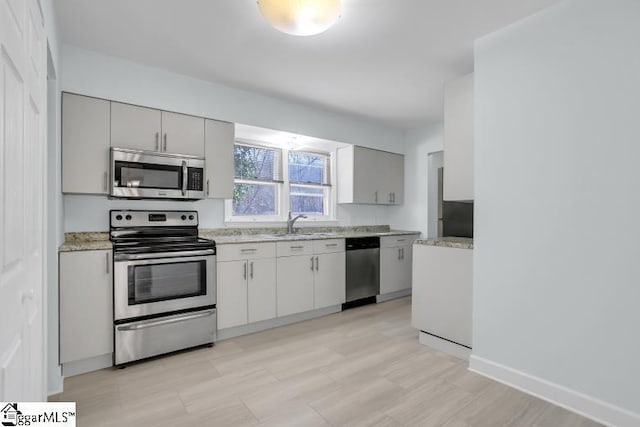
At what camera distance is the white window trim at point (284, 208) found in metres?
3.75

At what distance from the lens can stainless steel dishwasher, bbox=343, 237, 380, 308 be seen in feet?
13.4

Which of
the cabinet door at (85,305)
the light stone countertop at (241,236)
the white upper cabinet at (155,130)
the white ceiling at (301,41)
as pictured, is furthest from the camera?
the white upper cabinet at (155,130)

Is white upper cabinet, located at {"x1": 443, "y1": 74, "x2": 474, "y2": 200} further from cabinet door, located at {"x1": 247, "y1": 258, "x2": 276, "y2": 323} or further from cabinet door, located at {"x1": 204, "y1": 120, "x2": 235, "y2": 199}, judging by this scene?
cabinet door, located at {"x1": 204, "y1": 120, "x2": 235, "y2": 199}

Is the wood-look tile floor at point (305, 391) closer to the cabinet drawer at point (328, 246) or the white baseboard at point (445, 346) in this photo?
the white baseboard at point (445, 346)

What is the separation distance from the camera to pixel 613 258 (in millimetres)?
1854

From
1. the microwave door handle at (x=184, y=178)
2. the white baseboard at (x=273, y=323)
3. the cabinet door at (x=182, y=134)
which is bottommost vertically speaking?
the white baseboard at (x=273, y=323)

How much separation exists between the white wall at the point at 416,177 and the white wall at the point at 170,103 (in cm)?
117

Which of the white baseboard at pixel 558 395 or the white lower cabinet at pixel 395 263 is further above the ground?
the white lower cabinet at pixel 395 263

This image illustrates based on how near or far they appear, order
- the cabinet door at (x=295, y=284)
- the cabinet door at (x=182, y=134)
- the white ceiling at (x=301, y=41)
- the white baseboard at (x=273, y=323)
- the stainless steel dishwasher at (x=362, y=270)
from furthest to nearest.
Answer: the stainless steel dishwasher at (x=362, y=270)
the cabinet door at (x=295, y=284)
the white baseboard at (x=273, y=323)
the cabinet door at (x=182, y=134)
the white ceiling at (x=301, y=41)

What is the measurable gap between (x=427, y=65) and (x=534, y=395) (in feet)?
8.78

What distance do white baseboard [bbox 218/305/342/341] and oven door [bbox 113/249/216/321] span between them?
0.39 m

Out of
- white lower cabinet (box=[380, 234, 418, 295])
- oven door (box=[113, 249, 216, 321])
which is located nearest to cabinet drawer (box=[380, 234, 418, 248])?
white lower cabinet (box=[380, 234, 418, 295])

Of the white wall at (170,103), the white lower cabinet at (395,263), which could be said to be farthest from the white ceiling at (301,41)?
the white lower cabinet at (395,263)

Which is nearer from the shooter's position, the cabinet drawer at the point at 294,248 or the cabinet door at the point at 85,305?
the cabinet door at the point at 85,305
